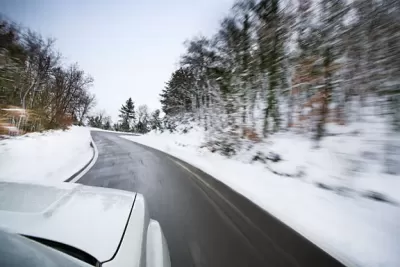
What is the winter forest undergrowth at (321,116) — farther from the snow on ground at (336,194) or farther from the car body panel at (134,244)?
the car body panel at (134,244)

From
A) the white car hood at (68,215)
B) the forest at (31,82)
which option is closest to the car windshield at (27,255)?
the white car hood at (68,215)

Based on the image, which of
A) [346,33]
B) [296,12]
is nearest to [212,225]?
[346,33]

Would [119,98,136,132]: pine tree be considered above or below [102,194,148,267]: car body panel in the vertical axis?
above

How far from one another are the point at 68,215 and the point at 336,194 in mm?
5299

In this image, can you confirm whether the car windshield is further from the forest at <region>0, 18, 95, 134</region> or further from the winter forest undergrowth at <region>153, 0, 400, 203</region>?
the forest at <region>0, 18, 95, 134</region>

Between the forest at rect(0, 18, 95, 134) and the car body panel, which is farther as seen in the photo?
the forest at rect(0, 18, 95, 134)

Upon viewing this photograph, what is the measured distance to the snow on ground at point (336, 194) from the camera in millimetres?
3268

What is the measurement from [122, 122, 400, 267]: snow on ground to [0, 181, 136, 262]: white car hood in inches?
107

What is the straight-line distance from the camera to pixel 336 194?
5.27 m

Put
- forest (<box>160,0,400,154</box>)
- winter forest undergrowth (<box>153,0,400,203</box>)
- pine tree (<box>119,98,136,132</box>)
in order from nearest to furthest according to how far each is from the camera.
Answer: winter forest undergrowth (<box>153,0,400,203</box>)
forest (<box>160,0,400,154</box>)
pine tree (<box>119,98,136,132</box>)

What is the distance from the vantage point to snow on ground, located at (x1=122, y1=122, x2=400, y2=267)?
3268 millimetres

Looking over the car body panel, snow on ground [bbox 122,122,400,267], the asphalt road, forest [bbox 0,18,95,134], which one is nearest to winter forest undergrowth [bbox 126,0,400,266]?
snow on ground [bbox 122,122,400,267]

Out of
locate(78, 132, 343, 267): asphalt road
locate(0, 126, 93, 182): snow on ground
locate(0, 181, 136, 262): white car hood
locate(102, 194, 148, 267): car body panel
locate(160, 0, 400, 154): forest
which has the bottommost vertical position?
locate(78, 132, 343, 267): asphalt road

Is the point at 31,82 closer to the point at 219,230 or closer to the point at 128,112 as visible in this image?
the point at 219,230
